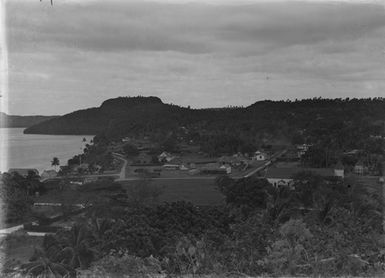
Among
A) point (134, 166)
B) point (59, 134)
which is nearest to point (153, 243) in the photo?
point (134, 166)

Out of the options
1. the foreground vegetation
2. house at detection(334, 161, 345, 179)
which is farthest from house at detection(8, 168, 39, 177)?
house at detection(334, 161, 345, 179)

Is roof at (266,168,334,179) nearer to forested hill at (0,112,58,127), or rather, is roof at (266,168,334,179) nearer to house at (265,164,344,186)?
house at (265,164,344,186)

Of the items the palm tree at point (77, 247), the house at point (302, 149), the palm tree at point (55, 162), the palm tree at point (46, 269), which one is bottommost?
the palm tree at point (46, 269)

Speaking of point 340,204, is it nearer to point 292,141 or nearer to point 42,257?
point 292,141

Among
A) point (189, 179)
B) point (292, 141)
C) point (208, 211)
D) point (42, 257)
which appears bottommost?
point (42, 257)

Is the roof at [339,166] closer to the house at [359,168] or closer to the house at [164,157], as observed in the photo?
the house at [359,168]

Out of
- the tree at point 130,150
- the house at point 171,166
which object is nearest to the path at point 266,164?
the house at point 171,166
